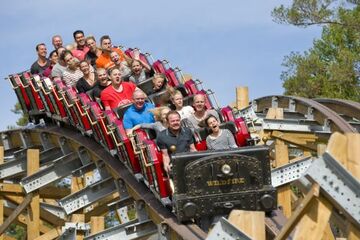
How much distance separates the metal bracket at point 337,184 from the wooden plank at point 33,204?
5.83m

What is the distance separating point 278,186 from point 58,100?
2.87 meters

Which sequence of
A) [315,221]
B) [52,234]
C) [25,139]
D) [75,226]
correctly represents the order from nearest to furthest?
[315,221] < [75,226] < [52,234] < [25,139]

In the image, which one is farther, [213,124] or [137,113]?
[137,113]

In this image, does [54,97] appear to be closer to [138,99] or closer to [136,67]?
[136,67]

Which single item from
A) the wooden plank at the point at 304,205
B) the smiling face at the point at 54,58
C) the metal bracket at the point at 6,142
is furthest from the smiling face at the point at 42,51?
the wooden plank at the point at 304,205

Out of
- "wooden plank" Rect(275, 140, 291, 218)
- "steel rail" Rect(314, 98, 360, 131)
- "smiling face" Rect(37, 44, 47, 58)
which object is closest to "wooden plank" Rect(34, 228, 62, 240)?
"wooden plank" Rect(275, 140, 291, 218)

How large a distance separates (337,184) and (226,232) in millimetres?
752

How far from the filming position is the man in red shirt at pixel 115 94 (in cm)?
1016

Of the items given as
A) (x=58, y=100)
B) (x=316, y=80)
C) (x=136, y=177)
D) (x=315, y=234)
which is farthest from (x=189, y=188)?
(x=316, y=80)

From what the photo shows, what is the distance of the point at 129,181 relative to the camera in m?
9.59

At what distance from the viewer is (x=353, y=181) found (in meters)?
5.34

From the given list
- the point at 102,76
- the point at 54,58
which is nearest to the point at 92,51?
the point at 54,58

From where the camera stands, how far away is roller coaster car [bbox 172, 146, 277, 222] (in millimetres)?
8055

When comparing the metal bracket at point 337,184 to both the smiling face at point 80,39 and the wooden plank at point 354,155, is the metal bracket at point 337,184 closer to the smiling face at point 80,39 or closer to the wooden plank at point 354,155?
the wooden plank at point 354,155
